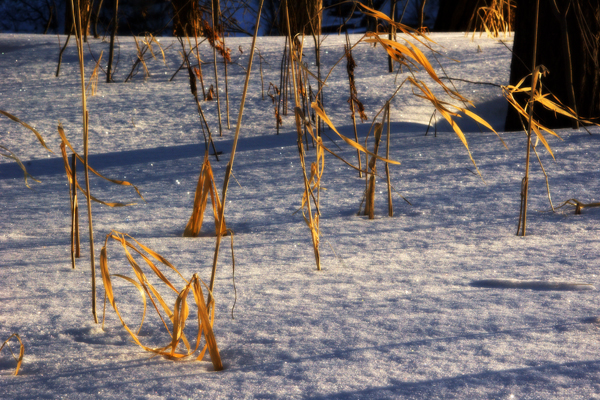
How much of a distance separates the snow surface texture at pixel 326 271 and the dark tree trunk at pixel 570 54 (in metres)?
0.33

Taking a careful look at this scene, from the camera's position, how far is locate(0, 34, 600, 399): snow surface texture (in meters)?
0.55

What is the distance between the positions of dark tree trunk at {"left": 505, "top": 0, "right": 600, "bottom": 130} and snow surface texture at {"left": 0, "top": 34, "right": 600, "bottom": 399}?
33cm

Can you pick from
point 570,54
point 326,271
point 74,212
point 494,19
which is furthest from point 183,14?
point 326,271

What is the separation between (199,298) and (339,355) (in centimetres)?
18

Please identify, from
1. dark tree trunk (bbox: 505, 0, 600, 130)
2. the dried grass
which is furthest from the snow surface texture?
the dried grass

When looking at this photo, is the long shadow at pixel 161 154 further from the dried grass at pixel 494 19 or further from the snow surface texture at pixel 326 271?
the dried grass at pixel 494 19

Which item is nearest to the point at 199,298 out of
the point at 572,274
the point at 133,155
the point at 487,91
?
the point at 572,274

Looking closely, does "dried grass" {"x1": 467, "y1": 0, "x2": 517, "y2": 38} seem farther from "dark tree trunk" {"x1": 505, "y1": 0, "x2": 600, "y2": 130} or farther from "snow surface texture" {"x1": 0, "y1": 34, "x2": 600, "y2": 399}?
"snow surface texture" {"x1": 0, "y1": 34, "x2": 600, "y2": 399}

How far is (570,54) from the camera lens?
198cm

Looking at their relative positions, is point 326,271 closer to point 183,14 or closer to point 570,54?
point 570,54

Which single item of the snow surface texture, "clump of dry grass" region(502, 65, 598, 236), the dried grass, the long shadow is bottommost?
the snow surface texture

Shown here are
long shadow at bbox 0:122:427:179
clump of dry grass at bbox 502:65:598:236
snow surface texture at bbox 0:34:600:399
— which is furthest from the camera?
long shadow at bbox 0:122:427:179

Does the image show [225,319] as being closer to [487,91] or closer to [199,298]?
[199,298]

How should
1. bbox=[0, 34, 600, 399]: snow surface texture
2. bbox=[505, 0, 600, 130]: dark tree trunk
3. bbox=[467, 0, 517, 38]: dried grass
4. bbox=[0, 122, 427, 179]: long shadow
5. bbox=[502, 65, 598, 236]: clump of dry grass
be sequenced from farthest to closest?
bbox=[467, 0, 517, 38]: dried grass → bbox=[505, 0, 600, 130]: dark tree trunk → bbox=[0, 122, 427, 179]: long shadow → bbox=[502, 65, 598, 236]: clump of dry grass → bbox=[0, 34, 600, 399]: snow surface texture
